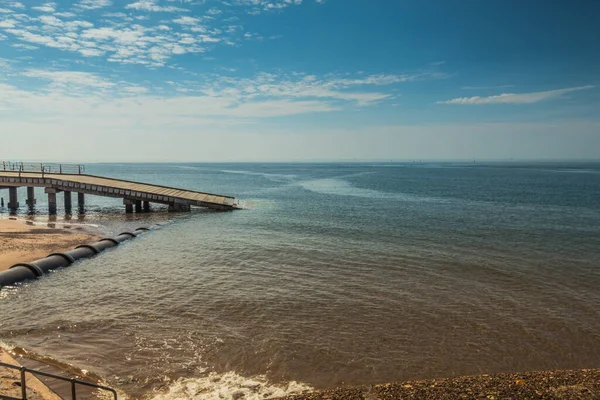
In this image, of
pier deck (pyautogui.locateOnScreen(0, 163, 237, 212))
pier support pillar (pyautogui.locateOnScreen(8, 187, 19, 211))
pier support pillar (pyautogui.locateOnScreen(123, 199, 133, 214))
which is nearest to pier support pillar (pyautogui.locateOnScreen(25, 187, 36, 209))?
pier deck (pyautogui.locateOnScreen(0, 163, 237, 212))

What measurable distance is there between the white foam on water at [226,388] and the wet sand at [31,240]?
18.0 m

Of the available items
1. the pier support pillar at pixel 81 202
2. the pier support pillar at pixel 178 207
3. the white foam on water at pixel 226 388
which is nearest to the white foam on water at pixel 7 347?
the white foam on water at pixel 226 388

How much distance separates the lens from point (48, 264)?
2273 cm

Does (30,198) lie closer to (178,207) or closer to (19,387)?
(178,207)

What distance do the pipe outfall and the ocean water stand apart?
0.75 meters

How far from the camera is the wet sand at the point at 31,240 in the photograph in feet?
84.6

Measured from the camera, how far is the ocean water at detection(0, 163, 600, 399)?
41.8ft

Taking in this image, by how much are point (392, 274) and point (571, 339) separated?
952 centimetres

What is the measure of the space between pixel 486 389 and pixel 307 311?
27.2 feet

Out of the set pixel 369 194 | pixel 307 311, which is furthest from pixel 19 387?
pixel 369 194

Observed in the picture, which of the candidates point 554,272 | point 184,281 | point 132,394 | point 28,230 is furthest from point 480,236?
point 28,230

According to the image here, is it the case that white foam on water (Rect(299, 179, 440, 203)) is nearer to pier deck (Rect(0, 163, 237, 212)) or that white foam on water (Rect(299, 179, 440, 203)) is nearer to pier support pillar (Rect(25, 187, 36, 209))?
pier deck (Rect(0, 163, 237, 212))

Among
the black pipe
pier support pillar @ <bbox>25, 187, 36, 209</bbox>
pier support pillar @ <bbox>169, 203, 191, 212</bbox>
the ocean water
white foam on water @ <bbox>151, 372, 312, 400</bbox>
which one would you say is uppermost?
pier support pillar @ <bbox>25, 187, 36, 209</bbox>

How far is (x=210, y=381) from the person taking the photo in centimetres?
1185
